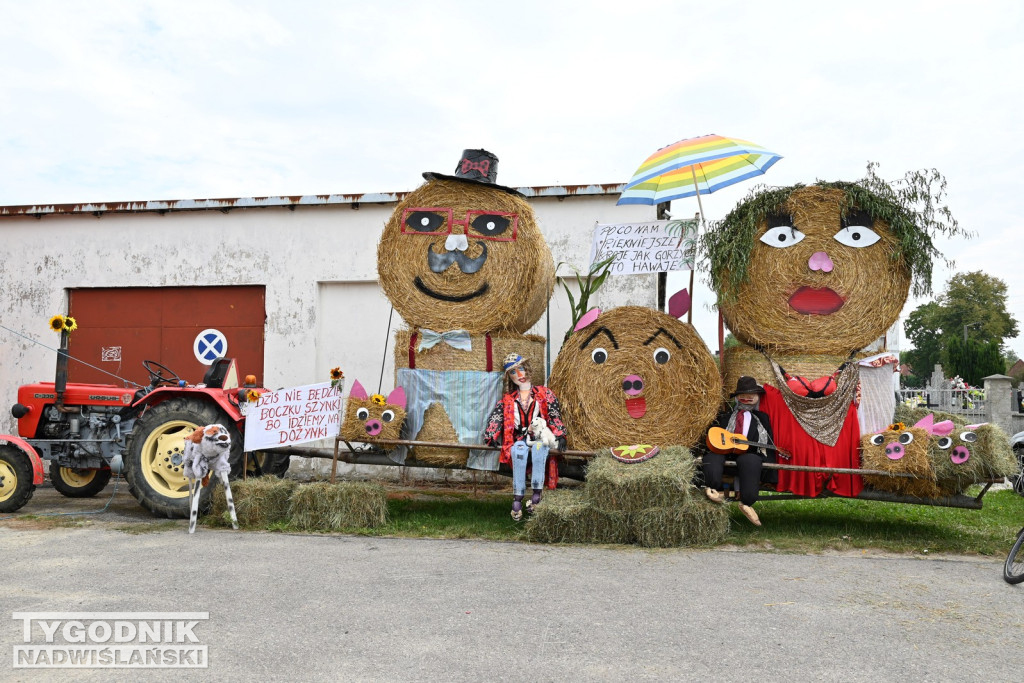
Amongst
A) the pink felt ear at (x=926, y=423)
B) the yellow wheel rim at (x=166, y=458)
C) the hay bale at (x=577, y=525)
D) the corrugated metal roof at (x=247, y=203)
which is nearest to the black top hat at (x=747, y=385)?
the pink felt ear at (x=926, y=423)

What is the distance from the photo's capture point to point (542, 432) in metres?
6.16

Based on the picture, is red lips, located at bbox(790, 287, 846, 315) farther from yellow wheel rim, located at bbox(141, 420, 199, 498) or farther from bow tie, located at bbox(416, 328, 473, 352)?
yellow wheel rim, located at bbox(141, 420, 199, 498)

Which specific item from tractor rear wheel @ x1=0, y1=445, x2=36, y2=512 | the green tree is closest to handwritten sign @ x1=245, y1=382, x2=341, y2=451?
tractor rear wheel @ x1=0, y1=445, x2=36, y2=512

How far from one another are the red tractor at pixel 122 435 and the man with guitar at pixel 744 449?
396 cm

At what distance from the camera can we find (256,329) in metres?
9.89

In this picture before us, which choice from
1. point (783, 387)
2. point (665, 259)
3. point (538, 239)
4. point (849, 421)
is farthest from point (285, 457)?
point (849, 421)

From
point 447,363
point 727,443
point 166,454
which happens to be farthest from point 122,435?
point 727,443

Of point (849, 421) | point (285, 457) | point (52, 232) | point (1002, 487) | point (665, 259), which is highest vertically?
point (52, 232)

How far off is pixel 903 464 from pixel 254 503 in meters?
5.01

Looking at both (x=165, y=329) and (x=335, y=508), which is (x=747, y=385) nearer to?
(x=335, y=508)

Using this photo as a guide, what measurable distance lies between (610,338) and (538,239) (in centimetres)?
112

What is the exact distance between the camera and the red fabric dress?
19.8 ft

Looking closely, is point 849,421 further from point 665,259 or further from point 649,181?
point 649,181

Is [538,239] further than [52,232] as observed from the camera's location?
No
